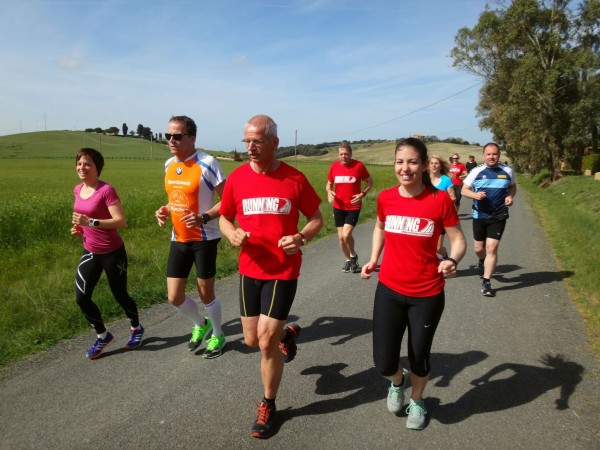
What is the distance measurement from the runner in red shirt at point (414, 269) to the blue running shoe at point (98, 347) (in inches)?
109

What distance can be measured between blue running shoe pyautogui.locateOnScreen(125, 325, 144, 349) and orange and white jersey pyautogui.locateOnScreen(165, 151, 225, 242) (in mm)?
1137

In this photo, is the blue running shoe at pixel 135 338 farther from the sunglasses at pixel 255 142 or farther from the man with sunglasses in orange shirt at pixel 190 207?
the sunglasses at pixel 255 142

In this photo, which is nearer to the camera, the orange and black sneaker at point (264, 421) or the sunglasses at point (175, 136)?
the orange and black sneaker at point (264, 421)

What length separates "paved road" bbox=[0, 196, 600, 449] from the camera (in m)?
2.86

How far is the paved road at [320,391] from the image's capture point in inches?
112

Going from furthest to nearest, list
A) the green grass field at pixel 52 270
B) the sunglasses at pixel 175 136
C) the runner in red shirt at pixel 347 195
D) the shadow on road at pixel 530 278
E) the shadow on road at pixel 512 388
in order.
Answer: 1. the runner in red shirt at pixel 347 195
2. the shadow on road at pixel 530 278
3. the green grass field at pixel 52 270
4. the sunglasses at pixel 175 136
5. the shadow on road at pixel 512 388

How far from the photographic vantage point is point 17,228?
9.17 metres

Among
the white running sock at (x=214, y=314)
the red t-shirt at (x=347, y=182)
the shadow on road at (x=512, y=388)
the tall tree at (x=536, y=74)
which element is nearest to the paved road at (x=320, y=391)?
the shadow on road at (x=512, y=388)

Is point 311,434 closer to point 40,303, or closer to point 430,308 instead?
point 430,308

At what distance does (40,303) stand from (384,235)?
14.9 ft

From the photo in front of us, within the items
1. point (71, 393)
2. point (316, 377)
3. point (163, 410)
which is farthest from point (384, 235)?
point (71, 393)

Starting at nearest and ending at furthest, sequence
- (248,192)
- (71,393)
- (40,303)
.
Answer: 1. (248,192)
2. (71,393)
3. (40,303)

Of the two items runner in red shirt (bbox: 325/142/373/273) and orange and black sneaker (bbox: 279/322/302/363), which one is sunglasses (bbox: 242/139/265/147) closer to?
orange and black sneaker (bbox: 279/322/302/363)

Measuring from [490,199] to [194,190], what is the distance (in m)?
4.40
